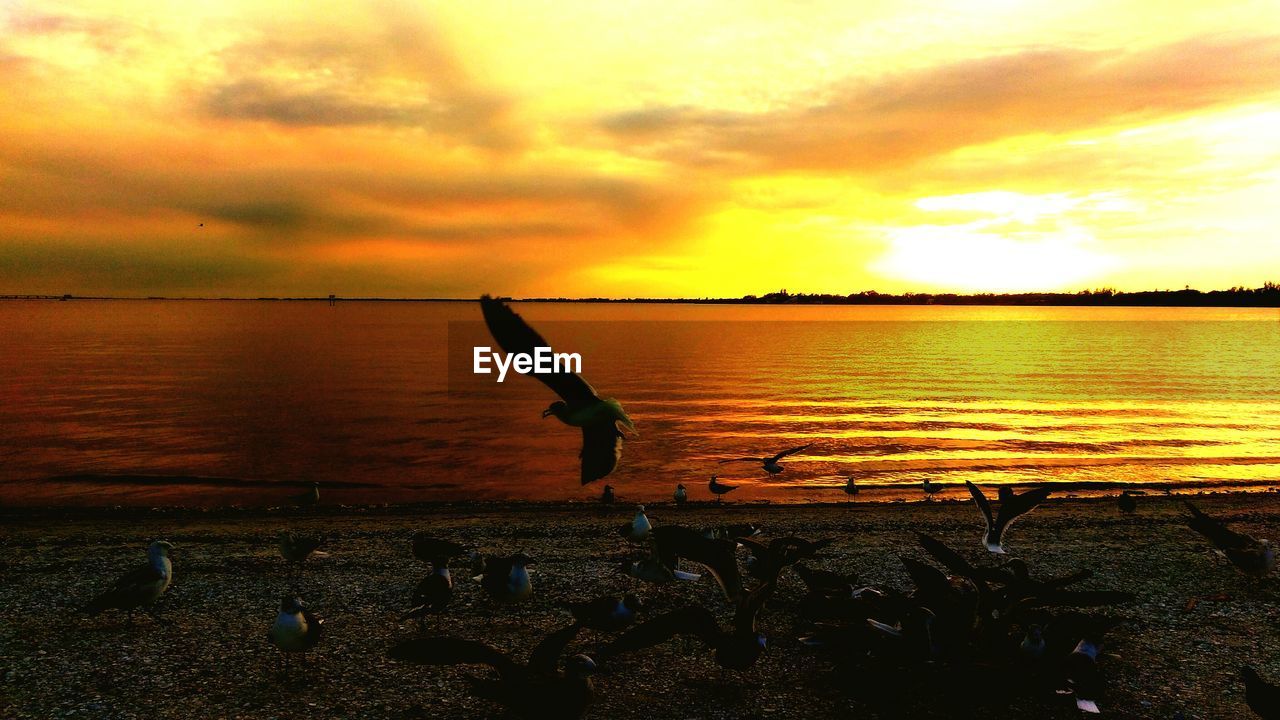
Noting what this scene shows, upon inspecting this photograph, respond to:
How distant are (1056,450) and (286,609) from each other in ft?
83.1

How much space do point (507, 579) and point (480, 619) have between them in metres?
0.59

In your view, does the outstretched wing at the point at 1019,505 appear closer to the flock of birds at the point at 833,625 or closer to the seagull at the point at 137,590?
the flock of birds at the point at 833,625

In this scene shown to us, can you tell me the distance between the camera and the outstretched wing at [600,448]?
330cm

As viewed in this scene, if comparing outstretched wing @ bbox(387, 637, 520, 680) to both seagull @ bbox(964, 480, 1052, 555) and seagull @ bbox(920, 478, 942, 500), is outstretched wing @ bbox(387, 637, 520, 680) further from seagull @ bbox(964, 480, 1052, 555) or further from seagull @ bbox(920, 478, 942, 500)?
seagull @ bbox(920, 478, 942, 500)

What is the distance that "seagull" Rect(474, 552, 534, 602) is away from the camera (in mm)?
8828

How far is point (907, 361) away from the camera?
6244 cm

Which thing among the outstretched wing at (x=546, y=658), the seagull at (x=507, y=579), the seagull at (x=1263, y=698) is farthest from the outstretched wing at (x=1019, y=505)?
the seagull at (x=507, y=579)

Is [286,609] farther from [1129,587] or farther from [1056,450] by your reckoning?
[1056,450]

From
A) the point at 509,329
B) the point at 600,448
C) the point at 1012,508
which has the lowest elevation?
the point at 1012,508

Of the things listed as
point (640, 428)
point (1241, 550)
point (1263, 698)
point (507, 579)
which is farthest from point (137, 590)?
point (640, 428)

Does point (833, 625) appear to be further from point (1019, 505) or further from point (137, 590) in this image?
point (137, 590)

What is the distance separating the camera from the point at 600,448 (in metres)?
3.36

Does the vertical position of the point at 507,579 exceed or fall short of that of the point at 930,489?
it exceeds it

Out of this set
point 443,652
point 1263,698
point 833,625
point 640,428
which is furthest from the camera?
point 640,428
